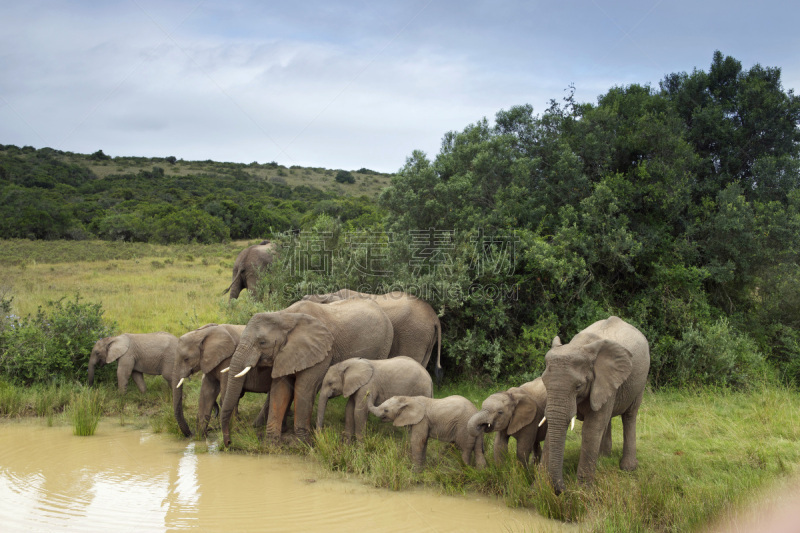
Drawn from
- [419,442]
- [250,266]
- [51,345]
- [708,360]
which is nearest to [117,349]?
[51,345]

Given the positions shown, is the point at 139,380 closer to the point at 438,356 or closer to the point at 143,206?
the point at 438,356

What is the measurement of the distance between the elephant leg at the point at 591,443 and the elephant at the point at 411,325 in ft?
14.5

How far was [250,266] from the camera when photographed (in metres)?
18.5

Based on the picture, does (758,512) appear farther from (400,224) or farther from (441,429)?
(400,224)

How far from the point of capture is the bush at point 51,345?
12.3 metres

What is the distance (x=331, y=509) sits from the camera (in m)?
7.64

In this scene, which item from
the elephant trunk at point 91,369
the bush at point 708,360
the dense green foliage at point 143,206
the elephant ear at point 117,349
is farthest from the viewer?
the dense green foliage at point 143,206

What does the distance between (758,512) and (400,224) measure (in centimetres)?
932

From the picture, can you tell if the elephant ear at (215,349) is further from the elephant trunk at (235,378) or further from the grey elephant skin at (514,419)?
the grey elephant skin at (514,419)

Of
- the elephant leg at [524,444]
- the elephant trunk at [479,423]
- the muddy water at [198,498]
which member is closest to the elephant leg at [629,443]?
the elephant leg at [524,444]

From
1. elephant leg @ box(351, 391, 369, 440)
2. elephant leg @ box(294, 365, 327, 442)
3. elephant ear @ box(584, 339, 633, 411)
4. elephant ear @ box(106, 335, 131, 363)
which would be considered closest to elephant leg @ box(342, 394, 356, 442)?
elephant leg @ box(351, 391, 369, 440)

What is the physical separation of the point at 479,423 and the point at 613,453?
2474 mm

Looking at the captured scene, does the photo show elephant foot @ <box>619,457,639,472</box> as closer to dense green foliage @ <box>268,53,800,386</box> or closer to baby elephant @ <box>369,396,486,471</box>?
baby elephant @ <box>369,396,486,471</box>

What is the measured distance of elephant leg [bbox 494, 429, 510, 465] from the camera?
27.6 feet
